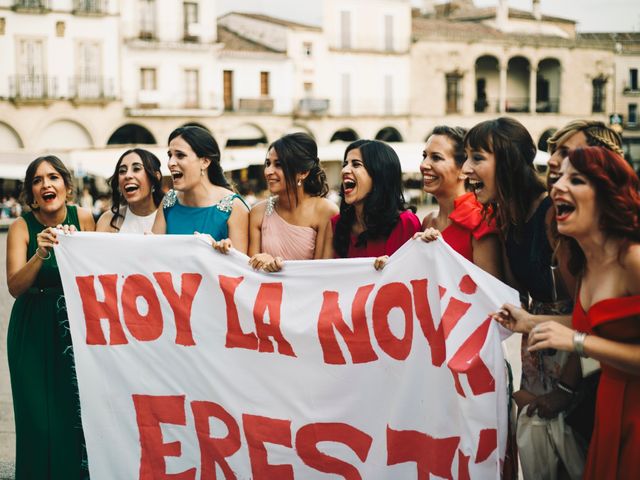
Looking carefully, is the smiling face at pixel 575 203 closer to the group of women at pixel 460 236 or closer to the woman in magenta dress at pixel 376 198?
the group of women at pixel 460 236

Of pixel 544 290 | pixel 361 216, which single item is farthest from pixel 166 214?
pixel 544 290

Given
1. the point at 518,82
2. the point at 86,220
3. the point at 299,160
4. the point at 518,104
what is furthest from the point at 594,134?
the point at 518,82

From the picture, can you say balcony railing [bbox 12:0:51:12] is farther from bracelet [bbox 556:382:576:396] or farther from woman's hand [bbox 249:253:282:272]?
bracelet [bbox 556:382:576:396]

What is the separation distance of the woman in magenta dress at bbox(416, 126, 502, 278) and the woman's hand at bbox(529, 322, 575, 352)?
0.91m

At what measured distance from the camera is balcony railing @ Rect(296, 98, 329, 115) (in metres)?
40.5

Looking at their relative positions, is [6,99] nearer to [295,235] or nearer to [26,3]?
[26,3]

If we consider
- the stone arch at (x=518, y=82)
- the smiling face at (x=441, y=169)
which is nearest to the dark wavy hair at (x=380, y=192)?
the smiling face at (x=441, y=169)

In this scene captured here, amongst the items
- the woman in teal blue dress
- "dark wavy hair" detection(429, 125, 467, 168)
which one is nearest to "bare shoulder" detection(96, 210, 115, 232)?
the woman in teal blue dress

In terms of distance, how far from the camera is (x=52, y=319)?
4633 mm

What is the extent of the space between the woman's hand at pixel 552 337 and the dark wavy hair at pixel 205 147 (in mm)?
2436

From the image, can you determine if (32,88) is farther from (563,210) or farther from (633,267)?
(633,267)

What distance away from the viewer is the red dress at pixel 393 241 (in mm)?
4523

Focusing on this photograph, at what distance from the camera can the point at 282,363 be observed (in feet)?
13.9

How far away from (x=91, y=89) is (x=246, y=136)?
7.65m
